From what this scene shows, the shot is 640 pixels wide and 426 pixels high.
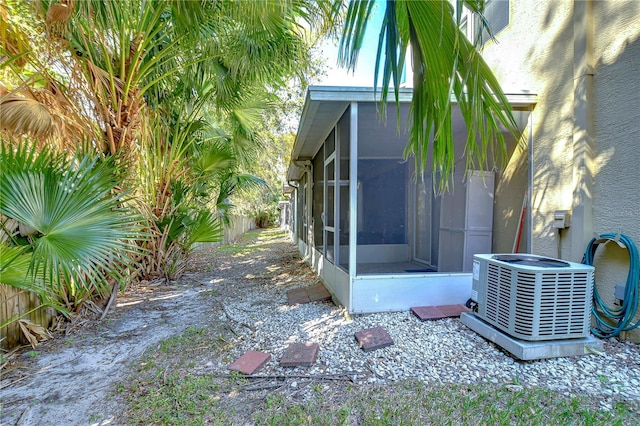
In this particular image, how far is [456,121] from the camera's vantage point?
446 centimetres

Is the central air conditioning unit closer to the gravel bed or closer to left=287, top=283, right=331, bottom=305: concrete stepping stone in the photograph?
the gravel bed

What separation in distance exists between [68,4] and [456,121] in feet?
15.4

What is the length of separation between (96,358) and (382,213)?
466cm

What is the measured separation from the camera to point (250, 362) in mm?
2963

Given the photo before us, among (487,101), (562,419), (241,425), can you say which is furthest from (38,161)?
(562,419)

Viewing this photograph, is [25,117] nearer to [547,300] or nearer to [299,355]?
[299,355]

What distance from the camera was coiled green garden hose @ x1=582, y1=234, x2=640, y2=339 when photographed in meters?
3.08

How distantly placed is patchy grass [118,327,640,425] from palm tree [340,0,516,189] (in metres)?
1.67

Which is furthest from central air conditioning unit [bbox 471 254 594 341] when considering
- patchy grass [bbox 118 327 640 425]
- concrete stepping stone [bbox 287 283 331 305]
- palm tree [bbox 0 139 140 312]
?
palm tree [bbox 0 139 140 312]

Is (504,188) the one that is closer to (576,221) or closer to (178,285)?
(576,221)

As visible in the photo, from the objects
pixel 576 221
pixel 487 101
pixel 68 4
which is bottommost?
pixel 576 221

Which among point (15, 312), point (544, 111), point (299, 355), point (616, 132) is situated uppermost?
point (544, 111)

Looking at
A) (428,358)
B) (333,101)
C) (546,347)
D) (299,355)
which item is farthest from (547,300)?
(333,101)

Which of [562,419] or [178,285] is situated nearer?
[562,419]
